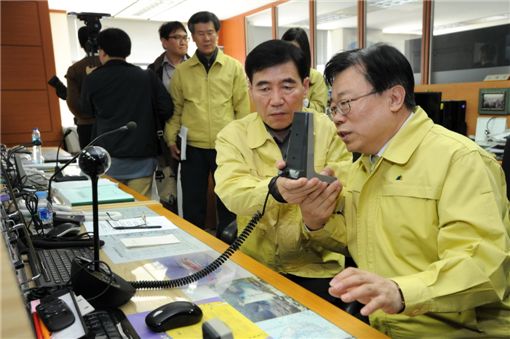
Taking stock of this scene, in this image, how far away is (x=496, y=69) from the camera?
526 centimetres

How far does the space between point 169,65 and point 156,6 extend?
18.8 feet

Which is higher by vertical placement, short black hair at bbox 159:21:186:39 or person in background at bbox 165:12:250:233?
short black hair at bbox 159:21:186:39

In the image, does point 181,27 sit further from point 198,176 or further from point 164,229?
point 164,229

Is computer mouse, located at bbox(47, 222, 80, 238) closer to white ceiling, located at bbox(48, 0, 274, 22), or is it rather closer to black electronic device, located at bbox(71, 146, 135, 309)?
black electronic device, located at bbox(71, 146, 135, 309)

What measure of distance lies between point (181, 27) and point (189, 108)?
746mm

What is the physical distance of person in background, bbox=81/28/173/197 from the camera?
9.00 feet

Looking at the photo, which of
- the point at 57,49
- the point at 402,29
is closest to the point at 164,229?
the point at 402,29

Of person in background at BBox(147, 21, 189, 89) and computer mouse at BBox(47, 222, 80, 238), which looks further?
person in background at BBox(147, 21, 189, 89)

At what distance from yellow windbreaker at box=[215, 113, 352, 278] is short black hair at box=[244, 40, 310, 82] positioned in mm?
200

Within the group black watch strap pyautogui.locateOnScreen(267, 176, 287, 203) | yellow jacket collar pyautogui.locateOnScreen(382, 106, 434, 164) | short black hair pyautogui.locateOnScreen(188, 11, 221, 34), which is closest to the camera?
yellow jacket collar pyautogui.locateOnScreen(382, 106, 434, 164)

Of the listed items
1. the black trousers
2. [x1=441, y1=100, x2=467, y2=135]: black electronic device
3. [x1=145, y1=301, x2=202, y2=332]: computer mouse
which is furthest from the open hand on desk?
[x1=441, y1=100, x2=467, y2=135]: black electronic device

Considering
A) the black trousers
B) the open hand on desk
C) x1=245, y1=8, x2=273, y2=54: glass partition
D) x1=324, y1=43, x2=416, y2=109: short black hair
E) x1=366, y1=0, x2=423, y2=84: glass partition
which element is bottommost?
the black trousers

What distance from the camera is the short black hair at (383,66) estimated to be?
1098 millimetres

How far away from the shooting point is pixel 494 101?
335cm
